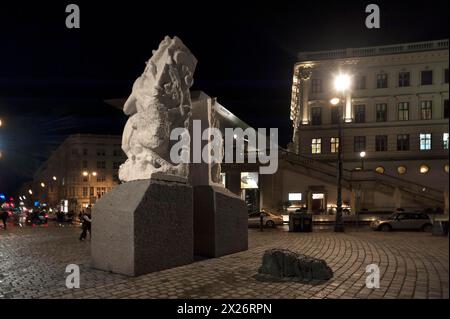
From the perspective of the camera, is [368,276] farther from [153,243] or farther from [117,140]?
[117,140]

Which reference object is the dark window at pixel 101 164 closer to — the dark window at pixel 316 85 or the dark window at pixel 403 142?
the dark window at pixel 316 85

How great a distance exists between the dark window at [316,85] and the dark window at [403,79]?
353 inches

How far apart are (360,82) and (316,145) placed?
930 cm

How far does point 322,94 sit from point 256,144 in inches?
658

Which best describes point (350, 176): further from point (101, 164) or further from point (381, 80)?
point (101, 164)

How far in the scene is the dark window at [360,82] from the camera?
4169cm

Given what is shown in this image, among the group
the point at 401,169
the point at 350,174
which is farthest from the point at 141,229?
the point at 401,169

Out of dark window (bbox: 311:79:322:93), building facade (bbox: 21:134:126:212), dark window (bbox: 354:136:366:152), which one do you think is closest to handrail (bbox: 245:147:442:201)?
dark window (bbox: 354:136:366:152)

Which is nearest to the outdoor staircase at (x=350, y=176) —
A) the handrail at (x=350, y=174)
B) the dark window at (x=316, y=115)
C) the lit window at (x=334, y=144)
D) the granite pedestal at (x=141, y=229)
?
the handrail at (x=350, y=174)

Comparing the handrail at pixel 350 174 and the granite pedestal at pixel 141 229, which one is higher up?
the handrail at pixel 350 174

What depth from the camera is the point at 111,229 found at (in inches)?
320

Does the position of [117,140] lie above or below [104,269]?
above

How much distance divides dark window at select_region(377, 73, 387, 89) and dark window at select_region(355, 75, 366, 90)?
1575mm
